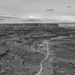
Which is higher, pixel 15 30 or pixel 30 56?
pixel 15 30

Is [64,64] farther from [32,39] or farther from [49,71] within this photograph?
[32,39]

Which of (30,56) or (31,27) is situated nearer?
(30,56)

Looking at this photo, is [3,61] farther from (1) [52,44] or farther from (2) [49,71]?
(1) [52,44]

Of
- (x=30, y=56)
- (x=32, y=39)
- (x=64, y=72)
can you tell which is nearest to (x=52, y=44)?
(x=32, y=39)

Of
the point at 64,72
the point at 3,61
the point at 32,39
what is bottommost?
the point at 64,72

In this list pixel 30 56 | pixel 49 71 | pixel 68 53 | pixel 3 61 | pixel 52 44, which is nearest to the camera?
pixel 49 71

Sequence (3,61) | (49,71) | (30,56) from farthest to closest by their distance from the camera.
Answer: (30,56)
(3,61)
(49,71)

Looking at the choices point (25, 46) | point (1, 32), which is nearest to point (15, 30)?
point (1, 32)
